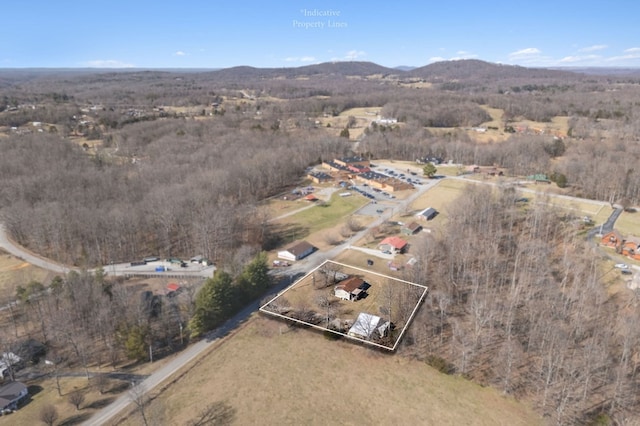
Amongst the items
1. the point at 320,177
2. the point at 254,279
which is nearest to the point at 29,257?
the point at 254,279

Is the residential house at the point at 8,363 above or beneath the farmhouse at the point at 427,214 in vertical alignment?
beneath

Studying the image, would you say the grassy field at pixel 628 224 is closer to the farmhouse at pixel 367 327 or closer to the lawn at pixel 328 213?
the lawn at pixel 328 213

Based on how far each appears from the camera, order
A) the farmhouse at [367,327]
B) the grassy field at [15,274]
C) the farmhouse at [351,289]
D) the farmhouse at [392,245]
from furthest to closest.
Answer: the farmhouse at [392,245], the grassy field at [15,274], the farmhouse at [351,289], the farmhouse at [367,327]

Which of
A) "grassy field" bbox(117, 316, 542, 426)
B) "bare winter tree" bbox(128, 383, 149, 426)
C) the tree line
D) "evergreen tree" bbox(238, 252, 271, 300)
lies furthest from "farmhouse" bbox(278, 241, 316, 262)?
"bare winter tree" bbox(128, 383, 149, 426)

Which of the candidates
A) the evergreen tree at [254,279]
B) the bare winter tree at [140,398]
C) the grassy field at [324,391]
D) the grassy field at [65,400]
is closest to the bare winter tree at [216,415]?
the grassy field at [324,391]

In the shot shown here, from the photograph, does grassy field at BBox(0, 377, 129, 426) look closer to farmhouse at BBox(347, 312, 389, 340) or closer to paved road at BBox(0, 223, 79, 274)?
farmhouse at BBox(347, 312, 389, 340)

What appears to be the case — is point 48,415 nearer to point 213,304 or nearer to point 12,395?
point 12,395

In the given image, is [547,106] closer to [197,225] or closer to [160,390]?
[197,225]

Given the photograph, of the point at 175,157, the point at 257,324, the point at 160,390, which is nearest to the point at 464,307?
the point at 257,324
